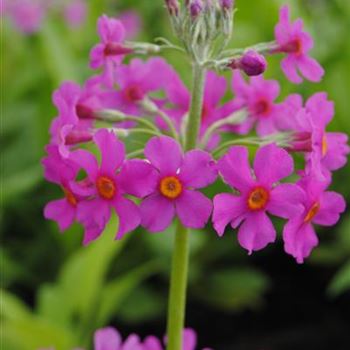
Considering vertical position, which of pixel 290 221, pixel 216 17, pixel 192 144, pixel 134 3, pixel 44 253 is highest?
pixel 134 3

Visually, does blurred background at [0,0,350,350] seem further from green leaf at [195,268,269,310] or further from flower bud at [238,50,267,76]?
flower bud at [238,50,267,76]

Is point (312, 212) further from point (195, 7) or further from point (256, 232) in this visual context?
point (195, 7)

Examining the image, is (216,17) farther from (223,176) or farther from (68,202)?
(68,202)

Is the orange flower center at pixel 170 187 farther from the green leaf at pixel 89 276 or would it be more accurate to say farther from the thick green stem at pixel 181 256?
the green leaf at pixel 89 276

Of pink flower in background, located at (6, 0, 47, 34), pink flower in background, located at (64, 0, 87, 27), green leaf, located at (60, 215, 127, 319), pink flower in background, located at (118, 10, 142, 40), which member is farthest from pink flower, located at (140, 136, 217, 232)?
pink flower in background, located at (64, 0, 87, 27)

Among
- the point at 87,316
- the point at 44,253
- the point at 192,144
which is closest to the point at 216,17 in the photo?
the point at 192,144

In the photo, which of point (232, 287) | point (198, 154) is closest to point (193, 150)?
point (198, 154)
